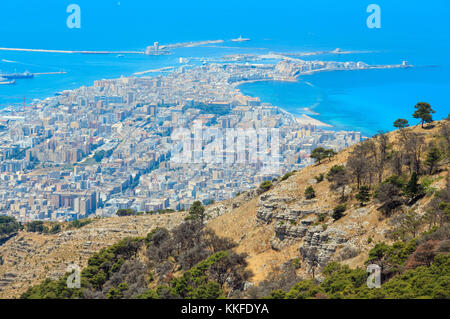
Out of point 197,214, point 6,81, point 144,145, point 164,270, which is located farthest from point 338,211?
point 6,81

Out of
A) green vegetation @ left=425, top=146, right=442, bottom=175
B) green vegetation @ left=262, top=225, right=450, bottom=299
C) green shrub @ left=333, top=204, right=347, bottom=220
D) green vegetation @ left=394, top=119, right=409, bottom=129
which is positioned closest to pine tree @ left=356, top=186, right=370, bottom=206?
green shrub @ left=333, top=204, right=347, bottom=220

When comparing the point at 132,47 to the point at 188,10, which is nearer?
the point at 132,47

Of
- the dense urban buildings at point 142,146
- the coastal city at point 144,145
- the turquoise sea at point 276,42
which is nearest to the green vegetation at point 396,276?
the coastal city at point 144,145

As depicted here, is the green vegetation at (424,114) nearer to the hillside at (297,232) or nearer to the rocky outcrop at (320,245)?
the hillside at (297,232)

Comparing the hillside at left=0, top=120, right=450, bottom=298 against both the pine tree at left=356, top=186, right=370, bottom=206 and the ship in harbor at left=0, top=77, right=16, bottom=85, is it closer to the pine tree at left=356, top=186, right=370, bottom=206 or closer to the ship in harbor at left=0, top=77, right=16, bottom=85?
the pine tree at left=356, top=186, right=370, bottom=206

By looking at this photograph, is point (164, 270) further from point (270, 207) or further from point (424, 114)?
point (424, 114)
